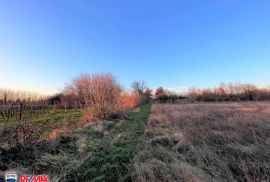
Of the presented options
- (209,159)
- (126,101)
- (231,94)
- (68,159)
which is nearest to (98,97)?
(68,159)

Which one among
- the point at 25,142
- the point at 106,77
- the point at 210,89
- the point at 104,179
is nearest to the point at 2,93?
the point at 106,77

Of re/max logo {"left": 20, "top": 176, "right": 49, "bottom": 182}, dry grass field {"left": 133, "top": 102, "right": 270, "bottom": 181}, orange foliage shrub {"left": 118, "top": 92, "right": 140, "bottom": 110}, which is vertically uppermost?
orange foliage shrub {"left": 118, "top": 92, "right": 140, "bottom": 110}

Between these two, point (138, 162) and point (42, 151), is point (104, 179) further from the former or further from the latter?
point (42, 151)

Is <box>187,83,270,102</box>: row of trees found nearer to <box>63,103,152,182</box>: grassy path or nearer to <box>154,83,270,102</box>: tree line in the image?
<box>154,83,270,102</box>: tree line

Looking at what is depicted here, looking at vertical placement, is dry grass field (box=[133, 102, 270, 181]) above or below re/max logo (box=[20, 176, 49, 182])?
below

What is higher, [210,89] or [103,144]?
[210,89]

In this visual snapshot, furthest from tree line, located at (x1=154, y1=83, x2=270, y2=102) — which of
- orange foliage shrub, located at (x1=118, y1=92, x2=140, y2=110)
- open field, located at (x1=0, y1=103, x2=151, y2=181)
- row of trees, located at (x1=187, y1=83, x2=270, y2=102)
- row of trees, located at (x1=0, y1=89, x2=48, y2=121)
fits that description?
open field, located at (x1=0, y1=103, x2=151, y2=181)

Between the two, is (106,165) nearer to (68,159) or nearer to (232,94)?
(68,159)

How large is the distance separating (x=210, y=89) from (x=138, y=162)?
5150 centimetres

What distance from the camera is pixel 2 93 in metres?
32.0
